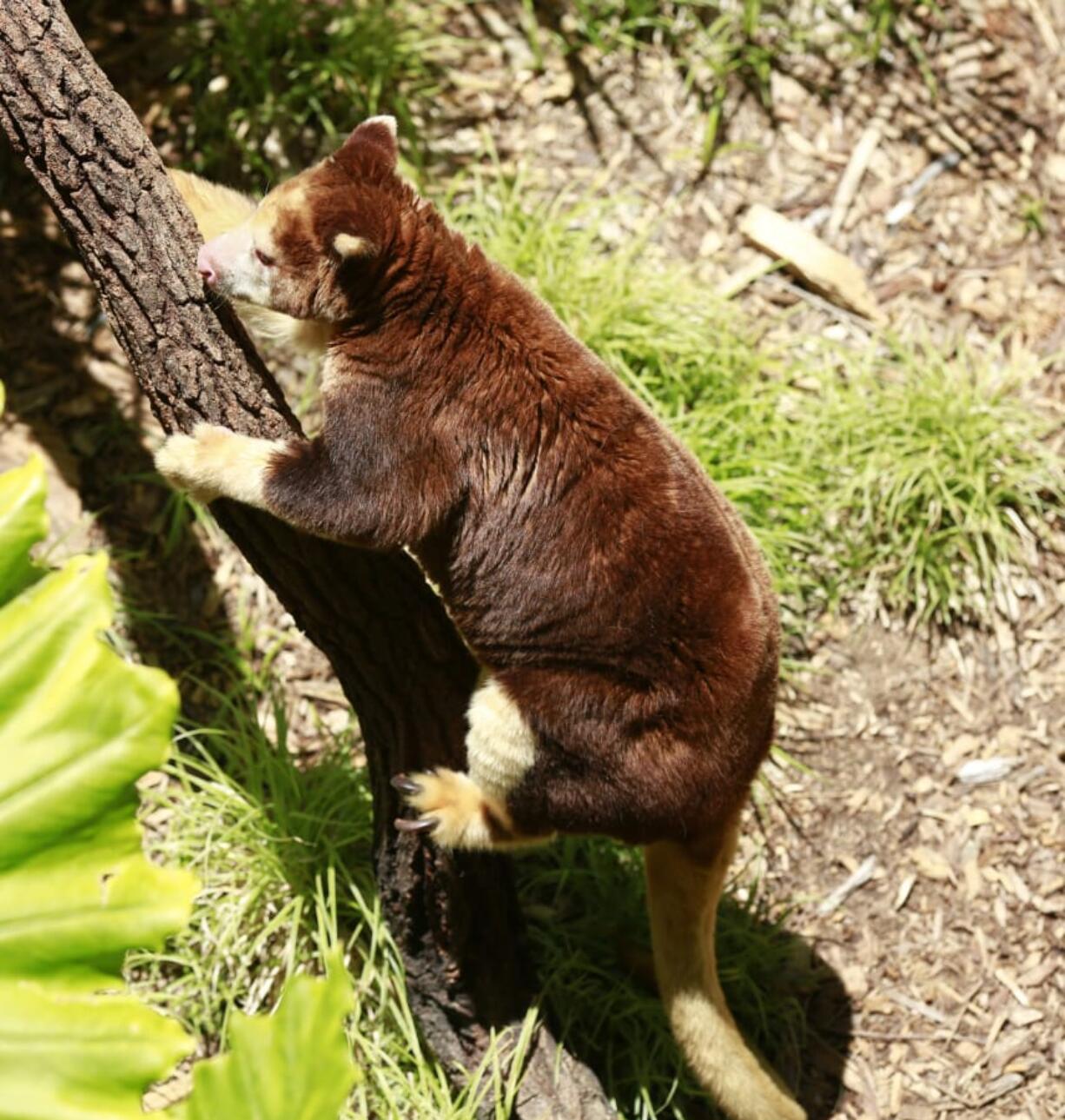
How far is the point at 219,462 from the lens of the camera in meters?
3.24

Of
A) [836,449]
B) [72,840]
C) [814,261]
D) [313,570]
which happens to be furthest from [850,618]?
[72,840]

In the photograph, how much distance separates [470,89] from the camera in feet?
20.6

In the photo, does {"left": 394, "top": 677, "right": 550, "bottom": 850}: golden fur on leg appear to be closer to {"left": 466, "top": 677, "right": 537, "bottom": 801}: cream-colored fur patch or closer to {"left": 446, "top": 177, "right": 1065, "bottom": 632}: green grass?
{"left": 466, "top": 677, "right": 537, "bottom": 801}: cream-colored fur patch

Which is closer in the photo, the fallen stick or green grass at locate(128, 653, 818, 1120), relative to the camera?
green grass at locate(128, 653, 818, 1120)

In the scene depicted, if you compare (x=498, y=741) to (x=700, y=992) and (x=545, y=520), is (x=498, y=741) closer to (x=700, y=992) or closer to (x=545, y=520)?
(x=545, y=520)

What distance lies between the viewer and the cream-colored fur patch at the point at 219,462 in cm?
324

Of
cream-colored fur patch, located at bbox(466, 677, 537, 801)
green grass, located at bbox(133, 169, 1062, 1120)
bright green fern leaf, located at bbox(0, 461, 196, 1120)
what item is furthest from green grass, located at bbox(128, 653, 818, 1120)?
bright green fern leaf, located at bbox(0, 461, 196, 1120)

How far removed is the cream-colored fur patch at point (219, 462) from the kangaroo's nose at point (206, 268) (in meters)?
0.36

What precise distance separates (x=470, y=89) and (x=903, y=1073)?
4.69 m

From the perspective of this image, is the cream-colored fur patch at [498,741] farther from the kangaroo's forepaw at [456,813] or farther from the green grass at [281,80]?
the green grass at [281,80]

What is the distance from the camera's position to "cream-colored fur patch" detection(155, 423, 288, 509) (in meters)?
3.24

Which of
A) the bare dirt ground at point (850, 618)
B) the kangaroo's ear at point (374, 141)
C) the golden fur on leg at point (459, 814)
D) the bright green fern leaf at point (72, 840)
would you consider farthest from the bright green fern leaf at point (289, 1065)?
the bare dirt ground at point (850, 618)

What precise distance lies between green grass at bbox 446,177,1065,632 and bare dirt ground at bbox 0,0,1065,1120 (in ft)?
0.67

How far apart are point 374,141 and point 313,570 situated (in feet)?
4.07
